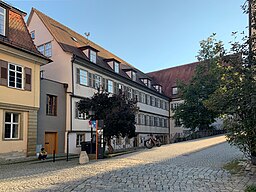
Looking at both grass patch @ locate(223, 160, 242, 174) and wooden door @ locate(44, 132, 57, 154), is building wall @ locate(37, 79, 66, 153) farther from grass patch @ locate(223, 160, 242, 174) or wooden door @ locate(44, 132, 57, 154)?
grass patch @ locate(223, 160, 242, 174)

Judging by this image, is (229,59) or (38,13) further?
(38,13)

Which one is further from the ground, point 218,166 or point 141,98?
point 141,98

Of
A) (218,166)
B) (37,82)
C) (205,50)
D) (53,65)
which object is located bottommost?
(218,166)

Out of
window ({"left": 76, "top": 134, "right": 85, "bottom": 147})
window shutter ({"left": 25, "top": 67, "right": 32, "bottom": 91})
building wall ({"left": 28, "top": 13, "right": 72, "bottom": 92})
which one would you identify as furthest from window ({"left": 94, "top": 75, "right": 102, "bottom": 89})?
window shutter ({"left": 25, "top": 67, "right": 32, "bottom": 91})

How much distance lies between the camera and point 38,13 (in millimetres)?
28578

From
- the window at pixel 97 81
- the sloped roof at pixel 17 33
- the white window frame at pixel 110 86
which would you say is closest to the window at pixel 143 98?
the white window frame at pixel 110 86

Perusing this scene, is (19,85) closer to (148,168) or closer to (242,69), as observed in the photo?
(148,168)

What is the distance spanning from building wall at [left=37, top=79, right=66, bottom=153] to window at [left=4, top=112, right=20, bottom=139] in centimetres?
324

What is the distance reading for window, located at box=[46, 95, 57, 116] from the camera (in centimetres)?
2365

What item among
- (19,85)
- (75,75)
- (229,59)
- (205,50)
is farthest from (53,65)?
(205,50)

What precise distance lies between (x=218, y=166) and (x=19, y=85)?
1369 cm

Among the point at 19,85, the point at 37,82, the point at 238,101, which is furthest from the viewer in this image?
the point at 37,82

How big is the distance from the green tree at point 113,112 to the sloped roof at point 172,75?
33.7 meters

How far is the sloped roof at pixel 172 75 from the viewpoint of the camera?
54.8m
